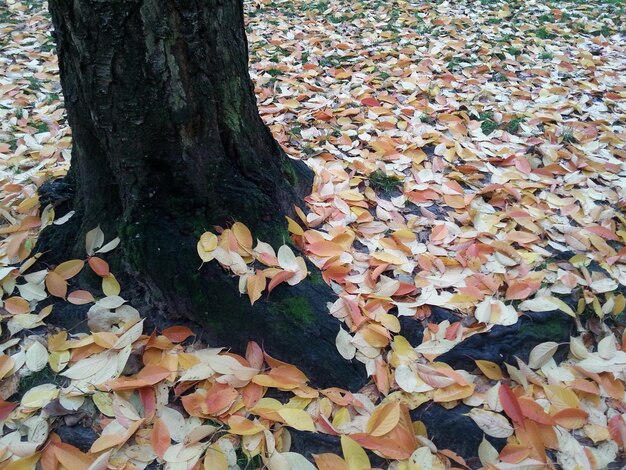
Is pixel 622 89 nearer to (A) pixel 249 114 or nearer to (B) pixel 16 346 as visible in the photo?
(A) pixel 249 114

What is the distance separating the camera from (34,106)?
3373 mm

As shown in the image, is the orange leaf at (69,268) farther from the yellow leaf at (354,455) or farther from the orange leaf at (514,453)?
the orange leaf at (514,453)

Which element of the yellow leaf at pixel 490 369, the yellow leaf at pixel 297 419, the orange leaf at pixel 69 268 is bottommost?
the yellow leaf at pixel 297 419

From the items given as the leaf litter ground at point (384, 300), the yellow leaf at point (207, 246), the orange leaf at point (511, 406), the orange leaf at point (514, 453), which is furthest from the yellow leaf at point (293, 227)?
the orange leaf at point (514, 453)

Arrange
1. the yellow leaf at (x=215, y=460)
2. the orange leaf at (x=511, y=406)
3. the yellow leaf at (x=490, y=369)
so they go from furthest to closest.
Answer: the yellow leaf at (x=490, y=369), the orange leaf at (x=511, y=406), the yellow leaf at (x=215, y=460)

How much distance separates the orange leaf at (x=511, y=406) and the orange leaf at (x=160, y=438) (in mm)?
1034

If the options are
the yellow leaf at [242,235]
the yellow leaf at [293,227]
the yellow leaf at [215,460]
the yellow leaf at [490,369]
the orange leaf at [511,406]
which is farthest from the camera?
the yellow leaf at [293,227]

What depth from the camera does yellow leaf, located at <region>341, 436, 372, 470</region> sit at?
1.44m

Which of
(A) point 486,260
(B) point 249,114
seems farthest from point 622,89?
(B) point 249,114

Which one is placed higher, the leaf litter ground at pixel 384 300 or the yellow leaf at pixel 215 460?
the leaf litter ground at pixel 384 300

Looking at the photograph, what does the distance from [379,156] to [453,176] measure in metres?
0.40

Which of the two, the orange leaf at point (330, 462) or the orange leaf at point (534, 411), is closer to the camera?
the orange leaf at point (330, 462)

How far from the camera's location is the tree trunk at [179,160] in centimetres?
148

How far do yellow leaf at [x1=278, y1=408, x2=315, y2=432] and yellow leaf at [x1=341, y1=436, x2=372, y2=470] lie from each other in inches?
4.2
